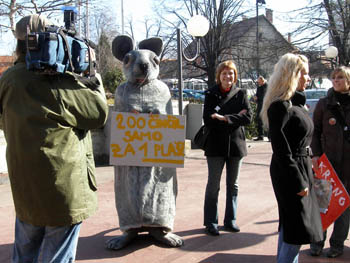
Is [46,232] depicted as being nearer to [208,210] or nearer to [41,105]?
[41,105]

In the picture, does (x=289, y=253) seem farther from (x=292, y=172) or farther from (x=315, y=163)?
(x=315, y=163)

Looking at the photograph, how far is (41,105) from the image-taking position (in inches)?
85.3

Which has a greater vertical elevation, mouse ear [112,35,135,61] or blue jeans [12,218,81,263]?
mouse ear [112,35,135,61]

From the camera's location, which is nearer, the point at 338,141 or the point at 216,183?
the point at 338,141

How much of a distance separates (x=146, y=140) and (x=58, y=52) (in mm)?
1710

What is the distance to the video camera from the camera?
2.09m

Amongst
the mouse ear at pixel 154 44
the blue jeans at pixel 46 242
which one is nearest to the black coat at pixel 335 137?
the mouse ear at pixel 154 44

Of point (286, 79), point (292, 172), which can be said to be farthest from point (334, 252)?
point (286, 79)

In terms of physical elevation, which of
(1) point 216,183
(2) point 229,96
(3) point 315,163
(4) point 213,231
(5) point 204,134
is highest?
(2) point 229,96

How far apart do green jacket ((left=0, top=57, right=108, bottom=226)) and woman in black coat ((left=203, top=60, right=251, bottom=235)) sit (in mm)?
2122

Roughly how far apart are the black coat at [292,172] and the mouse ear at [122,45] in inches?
71.6

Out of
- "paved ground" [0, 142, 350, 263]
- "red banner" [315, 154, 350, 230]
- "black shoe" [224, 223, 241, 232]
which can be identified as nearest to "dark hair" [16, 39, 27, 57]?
"paved ground" [0, 142, 350, 263]

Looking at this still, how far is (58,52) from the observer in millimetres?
2166

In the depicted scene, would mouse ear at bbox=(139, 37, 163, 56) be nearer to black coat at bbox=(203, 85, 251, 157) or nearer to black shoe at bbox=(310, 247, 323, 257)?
black coat at bbox=(203, 85, 251, 157)
